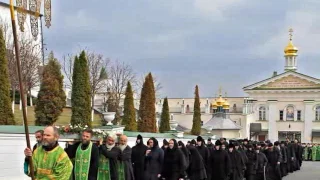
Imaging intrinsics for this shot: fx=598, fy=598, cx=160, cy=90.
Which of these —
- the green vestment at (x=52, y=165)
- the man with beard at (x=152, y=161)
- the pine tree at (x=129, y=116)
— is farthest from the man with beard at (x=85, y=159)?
the pine tree at (x=129, y=116)

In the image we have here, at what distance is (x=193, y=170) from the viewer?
53.9 feet

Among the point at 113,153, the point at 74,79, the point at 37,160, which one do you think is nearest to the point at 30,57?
the point at 74,79

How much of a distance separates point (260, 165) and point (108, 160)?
11288 mm

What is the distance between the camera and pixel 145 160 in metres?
14.3

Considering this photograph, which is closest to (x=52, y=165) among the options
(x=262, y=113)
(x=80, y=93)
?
(x=80, y=93)

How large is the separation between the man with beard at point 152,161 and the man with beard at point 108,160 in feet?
10.2

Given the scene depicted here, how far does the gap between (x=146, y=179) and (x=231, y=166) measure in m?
4.63

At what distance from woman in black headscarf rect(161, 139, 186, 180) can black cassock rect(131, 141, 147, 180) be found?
0.77 m

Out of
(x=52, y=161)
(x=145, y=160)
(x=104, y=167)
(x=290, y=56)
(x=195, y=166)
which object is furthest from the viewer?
(x=290, y=56)

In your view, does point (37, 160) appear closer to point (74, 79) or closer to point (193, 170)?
point (193, 170)

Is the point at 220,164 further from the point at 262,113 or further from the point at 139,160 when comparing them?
the point at 262,113

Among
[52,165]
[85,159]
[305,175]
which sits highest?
[52,165]

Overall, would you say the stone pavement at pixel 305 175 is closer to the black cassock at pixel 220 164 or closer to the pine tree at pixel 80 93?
the black cassock at pixel 220 164

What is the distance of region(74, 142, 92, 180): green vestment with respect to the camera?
9.87 metres
